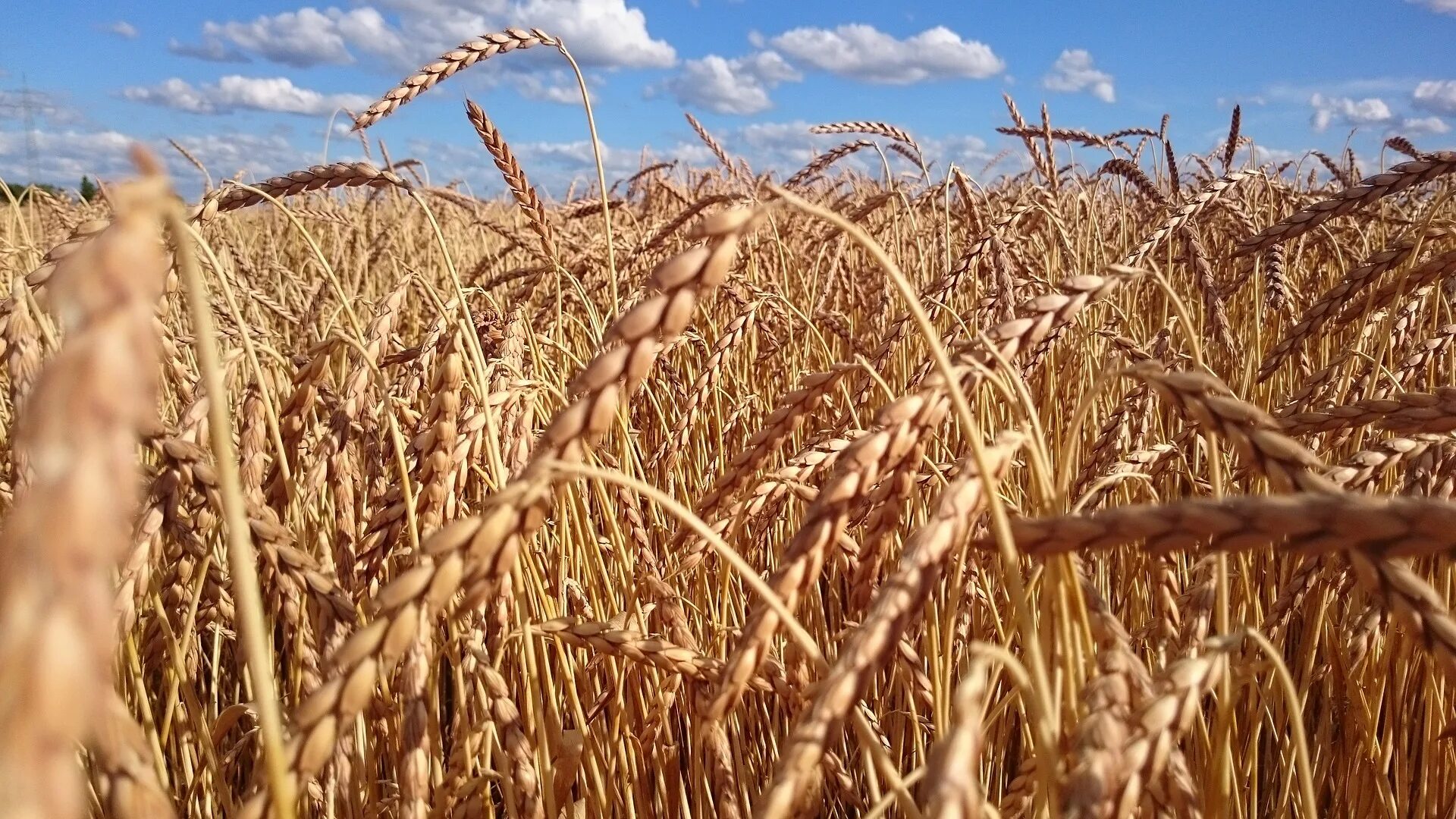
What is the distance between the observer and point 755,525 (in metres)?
1.47

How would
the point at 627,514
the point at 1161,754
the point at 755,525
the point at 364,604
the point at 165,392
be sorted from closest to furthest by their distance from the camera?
the point at 1161,754 < the point at 364,604 < the point at 627,514 < the point at 755,525 < the point at 165,392

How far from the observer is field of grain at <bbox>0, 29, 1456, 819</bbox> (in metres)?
0.41

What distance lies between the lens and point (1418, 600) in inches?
19.9

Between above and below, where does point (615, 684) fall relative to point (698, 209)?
below

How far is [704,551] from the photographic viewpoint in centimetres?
109

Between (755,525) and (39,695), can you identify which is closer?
(39,695)

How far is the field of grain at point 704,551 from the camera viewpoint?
0.41 meters

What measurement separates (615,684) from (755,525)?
0.43 m

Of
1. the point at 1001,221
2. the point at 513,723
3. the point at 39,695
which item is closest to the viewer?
the point at 39,695

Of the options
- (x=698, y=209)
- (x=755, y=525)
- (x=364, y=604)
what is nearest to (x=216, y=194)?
(x=364, y=604)

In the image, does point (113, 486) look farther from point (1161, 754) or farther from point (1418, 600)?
point (1418, 600)

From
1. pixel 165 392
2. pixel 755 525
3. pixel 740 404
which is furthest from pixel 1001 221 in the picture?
pixel 165 392

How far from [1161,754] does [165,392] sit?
7.39ft

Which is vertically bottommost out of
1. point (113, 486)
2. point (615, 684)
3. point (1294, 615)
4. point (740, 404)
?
point (1294, 615)
